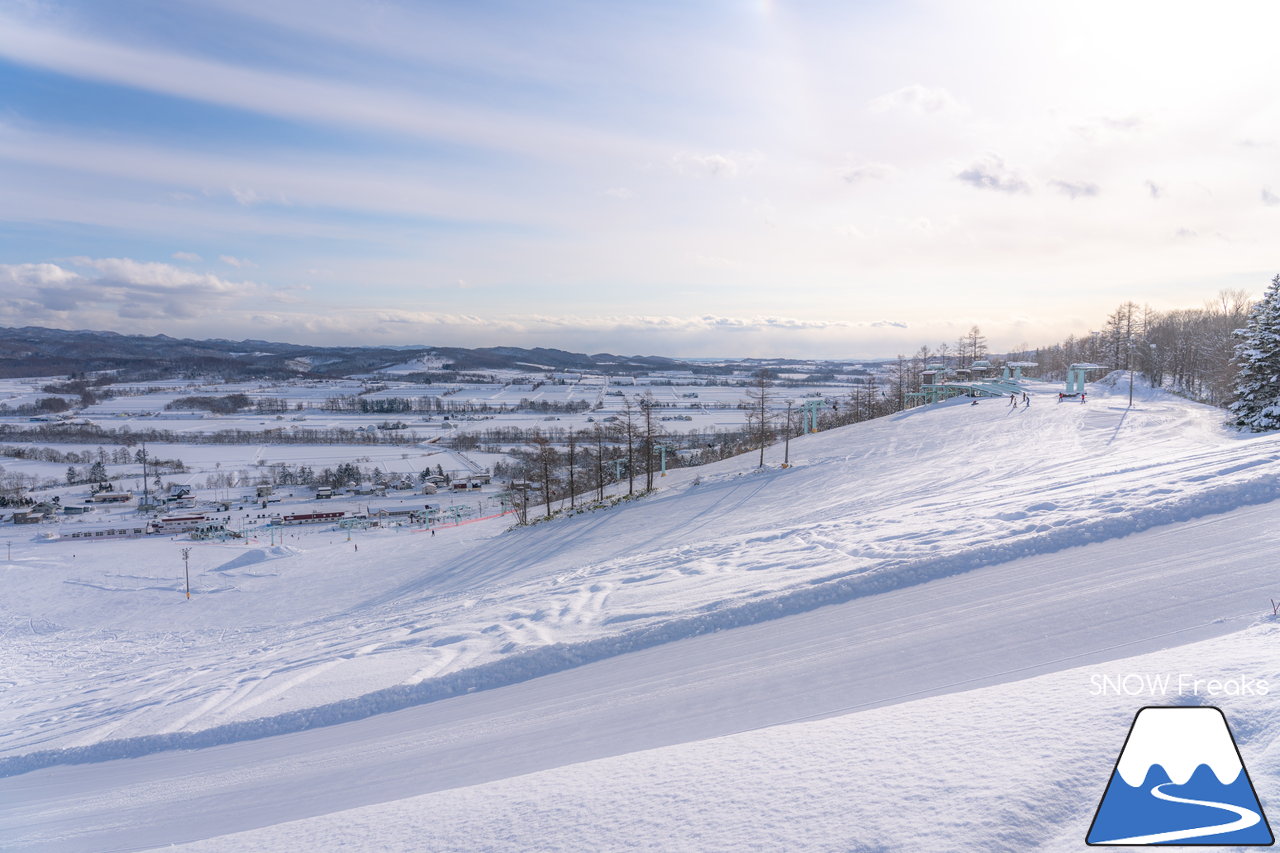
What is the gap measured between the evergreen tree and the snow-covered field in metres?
14.3

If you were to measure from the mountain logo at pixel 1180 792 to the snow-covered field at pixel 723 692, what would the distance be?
154mm

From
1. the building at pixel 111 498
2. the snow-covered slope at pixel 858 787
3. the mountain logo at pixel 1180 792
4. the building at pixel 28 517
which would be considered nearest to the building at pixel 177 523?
the building at pixel 28 517

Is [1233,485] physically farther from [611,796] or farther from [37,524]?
[37,524]

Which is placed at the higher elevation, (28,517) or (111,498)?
(111,498)

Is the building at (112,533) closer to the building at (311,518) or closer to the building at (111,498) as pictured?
the building at (311,518)

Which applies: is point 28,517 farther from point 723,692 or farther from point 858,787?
point 858,787

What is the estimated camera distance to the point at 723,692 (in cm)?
784

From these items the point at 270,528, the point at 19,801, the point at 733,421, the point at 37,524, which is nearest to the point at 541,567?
the point at 19,801

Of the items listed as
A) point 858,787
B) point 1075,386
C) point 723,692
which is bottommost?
point 723,692

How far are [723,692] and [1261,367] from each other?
114 ft

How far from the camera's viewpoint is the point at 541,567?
851 inches

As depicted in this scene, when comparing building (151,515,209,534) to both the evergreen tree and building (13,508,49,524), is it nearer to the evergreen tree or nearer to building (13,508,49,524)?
building (13,508,49,524)

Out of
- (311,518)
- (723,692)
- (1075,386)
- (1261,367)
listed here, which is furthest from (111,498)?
(1261,367)

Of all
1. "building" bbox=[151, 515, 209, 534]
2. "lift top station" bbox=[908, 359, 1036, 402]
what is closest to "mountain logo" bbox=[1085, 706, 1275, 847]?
"lift top station" bbox=[908, 359, 1036, 402]
